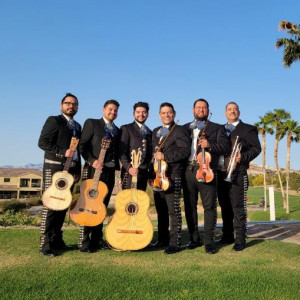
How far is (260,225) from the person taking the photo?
33.8 feet

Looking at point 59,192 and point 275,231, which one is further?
point 275,231

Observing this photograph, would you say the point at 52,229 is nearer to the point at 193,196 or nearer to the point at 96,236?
the point at 96,236

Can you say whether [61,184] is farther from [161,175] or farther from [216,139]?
[216,139]

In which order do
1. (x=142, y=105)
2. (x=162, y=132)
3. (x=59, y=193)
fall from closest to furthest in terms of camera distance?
(x=59, y=193), (x=162, y=132), (x=142, y=105)

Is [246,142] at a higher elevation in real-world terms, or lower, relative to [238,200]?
higher

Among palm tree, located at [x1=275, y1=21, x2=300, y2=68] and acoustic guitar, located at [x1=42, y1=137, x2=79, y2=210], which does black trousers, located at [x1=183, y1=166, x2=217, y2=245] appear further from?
palm tree, located at [x1=275, y1=21, x2=300, y2=68]

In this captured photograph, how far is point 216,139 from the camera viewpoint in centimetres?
632

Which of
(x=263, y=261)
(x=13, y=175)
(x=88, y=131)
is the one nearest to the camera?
(x=263, y=261)

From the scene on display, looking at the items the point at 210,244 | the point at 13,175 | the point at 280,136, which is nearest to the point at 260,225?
the point at 210,244

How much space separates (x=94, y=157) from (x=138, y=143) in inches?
33.2

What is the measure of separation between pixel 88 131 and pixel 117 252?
86.3 inches

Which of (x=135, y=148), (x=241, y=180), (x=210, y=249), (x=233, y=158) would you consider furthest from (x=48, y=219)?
(x=241, y=180)

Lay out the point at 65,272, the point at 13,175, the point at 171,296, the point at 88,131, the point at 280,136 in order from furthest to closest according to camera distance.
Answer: the point at 13,175
the point at 280,136
the point at 88,131
the point at 65,272
the point at 171,296

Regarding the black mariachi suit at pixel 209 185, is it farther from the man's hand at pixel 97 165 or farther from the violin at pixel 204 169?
the man's hand at pixel 97 165
